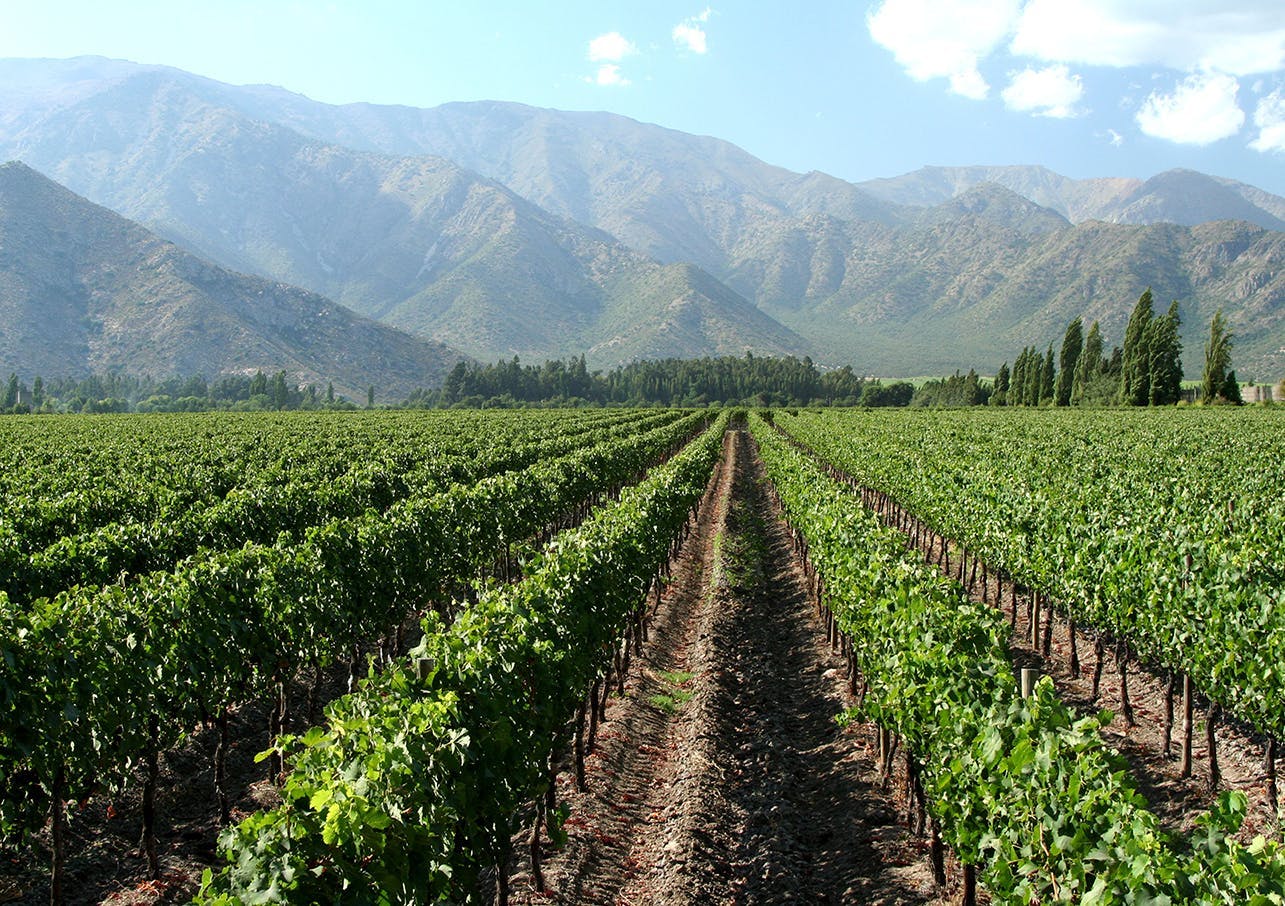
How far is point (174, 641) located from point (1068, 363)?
101 m

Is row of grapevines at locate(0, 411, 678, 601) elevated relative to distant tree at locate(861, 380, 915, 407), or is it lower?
lower

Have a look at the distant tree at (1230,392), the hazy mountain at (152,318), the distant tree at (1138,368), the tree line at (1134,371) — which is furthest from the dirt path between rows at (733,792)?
the hazy mountain at (152,318)

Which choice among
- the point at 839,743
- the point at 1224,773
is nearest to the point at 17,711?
the point at 839,743

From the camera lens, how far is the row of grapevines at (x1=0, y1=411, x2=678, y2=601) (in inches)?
464

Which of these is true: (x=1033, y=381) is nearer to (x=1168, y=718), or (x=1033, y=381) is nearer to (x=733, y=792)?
(x=1168, y=718)

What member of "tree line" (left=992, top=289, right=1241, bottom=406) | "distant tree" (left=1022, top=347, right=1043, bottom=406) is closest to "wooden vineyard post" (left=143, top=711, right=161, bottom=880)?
"tree line" (left=992, top=289, right=1241, bottom=406)

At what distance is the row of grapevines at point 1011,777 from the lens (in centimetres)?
388

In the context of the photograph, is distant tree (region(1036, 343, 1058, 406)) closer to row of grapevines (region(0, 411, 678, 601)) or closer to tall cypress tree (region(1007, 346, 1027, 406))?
tall cypress tree (region(1007, 346, 1027, 406))

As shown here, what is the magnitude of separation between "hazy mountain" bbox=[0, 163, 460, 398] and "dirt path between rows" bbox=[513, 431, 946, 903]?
165 m

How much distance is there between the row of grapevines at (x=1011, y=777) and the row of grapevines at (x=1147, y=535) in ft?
6.82

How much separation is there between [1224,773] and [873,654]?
4.08 meters

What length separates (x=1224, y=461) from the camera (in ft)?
82.4

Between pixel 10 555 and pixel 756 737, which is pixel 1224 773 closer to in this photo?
pixel 756 737

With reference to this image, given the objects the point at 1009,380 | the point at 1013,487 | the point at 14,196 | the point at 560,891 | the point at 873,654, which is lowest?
the point at 560,891
